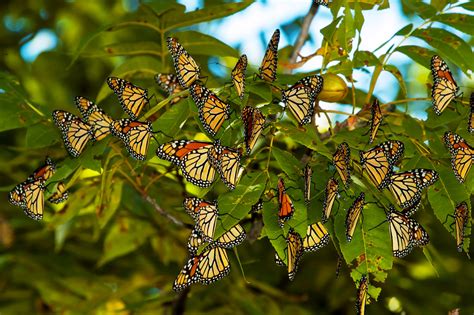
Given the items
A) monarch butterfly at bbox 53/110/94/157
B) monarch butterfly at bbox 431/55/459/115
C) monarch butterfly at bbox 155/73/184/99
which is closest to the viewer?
monarch butterfly at bbox 431/55/459/115

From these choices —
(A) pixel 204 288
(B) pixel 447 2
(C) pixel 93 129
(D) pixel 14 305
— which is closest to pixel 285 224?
(C) pixel 93 129

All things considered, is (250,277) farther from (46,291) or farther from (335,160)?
(335,160)

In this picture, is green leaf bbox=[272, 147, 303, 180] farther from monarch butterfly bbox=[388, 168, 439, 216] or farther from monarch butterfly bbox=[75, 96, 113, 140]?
monarch butterfly bbox=[75, 96, 113, 140]

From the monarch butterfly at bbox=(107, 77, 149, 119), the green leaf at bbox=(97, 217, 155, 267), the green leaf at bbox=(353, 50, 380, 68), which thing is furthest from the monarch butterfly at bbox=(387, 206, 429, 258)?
the green leaf at bbox=(97, 217, 155, 267)

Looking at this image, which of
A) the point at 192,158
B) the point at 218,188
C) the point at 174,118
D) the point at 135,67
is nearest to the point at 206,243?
the point at 192,158

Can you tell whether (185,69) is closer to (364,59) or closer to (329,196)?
(364,59)

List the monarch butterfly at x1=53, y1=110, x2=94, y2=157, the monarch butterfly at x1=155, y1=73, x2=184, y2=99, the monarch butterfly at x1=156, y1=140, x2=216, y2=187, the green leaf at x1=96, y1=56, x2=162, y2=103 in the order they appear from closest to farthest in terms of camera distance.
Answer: the monarch butterfly at x1=156, y1=140, x2=216, y2=187, the monarch butterfly at x1=53, y1=110, x2=94, y2=157, the monarch butterfly at x1=155, y1=73, x2=184, y2=99, the green leaf at x1=96, y1=56, x2=162, y2=103

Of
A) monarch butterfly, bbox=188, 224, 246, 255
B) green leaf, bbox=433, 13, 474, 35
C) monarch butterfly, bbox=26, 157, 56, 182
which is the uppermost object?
green leaf, bbox=433, 13, 474, 35
